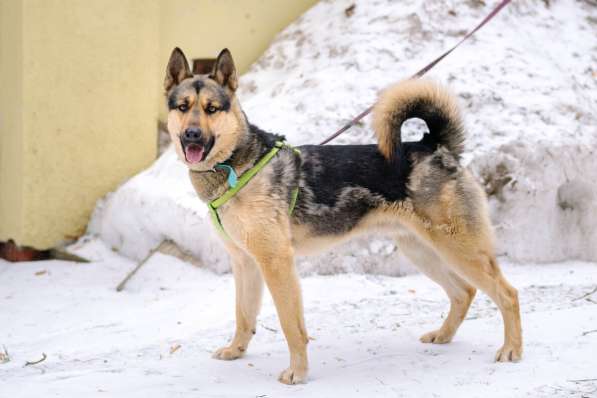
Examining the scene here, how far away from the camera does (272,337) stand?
15.1 ft

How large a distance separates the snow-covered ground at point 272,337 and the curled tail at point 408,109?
49.4 inches

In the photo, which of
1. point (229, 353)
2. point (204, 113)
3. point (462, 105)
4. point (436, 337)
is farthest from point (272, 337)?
point (462, 105)

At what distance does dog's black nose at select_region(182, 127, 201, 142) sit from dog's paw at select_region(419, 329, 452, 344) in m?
1.94

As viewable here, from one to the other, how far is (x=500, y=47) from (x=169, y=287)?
402cm

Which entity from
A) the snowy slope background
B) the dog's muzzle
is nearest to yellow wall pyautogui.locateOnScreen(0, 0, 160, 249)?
the snowy slope background

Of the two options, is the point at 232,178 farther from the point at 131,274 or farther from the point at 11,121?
the point at 11,121

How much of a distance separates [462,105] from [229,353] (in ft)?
8.72

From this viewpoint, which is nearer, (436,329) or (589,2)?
(436,329)

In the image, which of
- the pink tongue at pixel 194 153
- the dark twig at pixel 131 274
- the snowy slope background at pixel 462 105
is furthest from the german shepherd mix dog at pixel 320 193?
the dark twig at pixel 131 274

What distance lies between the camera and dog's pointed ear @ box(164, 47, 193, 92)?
13.0 ft

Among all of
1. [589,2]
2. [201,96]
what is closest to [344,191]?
[201,96]

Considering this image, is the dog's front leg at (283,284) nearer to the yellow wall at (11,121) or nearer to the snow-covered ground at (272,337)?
the snow-covered ground at (272,337)

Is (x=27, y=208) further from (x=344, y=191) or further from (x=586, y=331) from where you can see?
(x=586, y=331)

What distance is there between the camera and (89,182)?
23.6 feet
